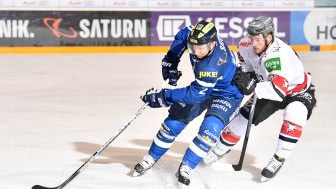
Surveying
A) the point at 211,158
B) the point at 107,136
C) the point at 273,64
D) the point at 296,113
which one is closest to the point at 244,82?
the point at 273,64

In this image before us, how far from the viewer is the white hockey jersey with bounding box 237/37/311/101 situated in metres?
4.23

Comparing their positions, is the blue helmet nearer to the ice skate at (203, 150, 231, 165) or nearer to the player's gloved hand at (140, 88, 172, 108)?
the player's gloved hand at (140, 88, 172, 108)

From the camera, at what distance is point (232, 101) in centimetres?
437

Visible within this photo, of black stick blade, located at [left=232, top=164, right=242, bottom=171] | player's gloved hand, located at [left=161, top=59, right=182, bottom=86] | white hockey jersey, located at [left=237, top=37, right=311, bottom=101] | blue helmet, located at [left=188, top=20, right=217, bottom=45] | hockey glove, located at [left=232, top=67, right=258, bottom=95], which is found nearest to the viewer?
blue helmet, located at [left=188, top=20, right=217, bottom=45]

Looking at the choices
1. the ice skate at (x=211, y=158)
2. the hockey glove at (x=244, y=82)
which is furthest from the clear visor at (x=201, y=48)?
the ice skate at (x=211, y=158)

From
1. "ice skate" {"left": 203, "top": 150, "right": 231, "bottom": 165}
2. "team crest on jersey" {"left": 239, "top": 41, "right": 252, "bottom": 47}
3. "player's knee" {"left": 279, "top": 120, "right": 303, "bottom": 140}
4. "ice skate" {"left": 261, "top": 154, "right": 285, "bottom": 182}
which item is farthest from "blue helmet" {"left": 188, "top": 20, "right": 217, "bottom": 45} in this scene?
"ice skate" {"left": 203, "top": 150, "right": 231, "bottom": 165}

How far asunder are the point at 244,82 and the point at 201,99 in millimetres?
297

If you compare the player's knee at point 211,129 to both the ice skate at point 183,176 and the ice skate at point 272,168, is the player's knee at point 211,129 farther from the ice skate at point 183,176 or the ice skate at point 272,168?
the ice skate at point 272,168

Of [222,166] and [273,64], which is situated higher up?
[273,64]

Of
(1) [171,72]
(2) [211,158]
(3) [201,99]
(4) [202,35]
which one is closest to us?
(4) [202,35]

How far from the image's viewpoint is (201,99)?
4.22 m

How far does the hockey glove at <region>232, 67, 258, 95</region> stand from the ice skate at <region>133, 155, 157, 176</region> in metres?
0.65

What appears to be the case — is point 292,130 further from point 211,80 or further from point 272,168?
point 211,80

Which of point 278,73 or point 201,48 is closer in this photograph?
point 201,48
